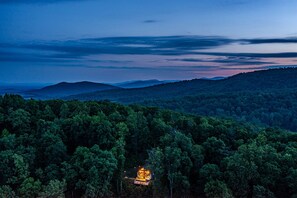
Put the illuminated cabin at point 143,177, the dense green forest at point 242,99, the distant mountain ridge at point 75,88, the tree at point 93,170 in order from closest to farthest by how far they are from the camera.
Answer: the tree at point 93,170 → the illuminated cabin at point 143,177 → the dense green forest at point 242,99 → the distant mountain ridge at point 75,88

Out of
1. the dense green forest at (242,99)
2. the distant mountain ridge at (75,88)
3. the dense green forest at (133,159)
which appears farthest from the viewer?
the distant mountain ridge at (75,88)

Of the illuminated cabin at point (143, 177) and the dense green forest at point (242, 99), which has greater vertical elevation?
the illuminated cabin at point (143, 177)

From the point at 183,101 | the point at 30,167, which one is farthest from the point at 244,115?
the point at 30,167

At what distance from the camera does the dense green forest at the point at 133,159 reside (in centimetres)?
2839

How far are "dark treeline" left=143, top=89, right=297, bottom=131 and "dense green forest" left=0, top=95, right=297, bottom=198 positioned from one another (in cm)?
4813

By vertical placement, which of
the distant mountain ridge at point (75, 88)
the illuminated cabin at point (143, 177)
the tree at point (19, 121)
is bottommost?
the distant mountain ridge at point (75, 88)

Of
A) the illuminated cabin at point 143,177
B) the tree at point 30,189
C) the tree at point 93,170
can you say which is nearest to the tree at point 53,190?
the tree at point 30,189

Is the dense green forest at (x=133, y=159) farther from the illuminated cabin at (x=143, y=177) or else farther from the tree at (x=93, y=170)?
the illuminated cabin at (x=143, y=177)

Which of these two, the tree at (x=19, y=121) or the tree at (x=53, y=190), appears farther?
the tree at (x=19, y=121)

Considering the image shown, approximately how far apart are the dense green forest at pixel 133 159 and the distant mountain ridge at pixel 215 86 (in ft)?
285

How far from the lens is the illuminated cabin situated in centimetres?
3081

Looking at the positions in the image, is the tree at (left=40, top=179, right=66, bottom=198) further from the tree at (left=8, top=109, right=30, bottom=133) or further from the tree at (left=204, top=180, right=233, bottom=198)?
the tree at (left=204, top=180, right=233, bottom=198)

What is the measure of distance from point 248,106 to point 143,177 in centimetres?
6784

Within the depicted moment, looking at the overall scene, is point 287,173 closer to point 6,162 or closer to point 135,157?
point 135,157
